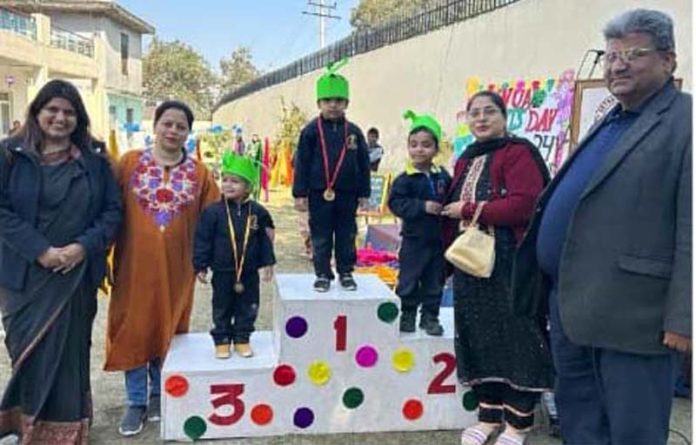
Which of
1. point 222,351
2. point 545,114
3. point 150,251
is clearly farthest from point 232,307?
point 545,114

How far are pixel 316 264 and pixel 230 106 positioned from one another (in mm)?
39172

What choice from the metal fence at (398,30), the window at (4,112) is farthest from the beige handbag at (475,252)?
the window at (4,112)

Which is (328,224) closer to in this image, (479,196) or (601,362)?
(479,196)

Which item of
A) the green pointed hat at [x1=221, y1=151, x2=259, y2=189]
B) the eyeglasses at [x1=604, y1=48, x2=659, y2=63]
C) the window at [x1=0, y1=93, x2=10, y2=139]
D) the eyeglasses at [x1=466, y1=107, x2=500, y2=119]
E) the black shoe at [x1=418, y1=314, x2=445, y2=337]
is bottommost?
the black shoe at [x1=418, y1=314, x2=445, y2=337]

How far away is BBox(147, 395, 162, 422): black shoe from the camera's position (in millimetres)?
3586

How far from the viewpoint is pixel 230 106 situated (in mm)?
41719

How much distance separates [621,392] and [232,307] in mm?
1860

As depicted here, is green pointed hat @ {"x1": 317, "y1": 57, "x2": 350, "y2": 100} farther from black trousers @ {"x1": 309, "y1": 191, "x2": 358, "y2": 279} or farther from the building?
the building

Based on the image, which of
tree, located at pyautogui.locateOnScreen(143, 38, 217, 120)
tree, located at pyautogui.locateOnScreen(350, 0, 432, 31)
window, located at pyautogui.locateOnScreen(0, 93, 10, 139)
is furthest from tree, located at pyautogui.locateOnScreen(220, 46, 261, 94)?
window, located at pyautogui.locateOnScreen(0, 93, 10, 139)

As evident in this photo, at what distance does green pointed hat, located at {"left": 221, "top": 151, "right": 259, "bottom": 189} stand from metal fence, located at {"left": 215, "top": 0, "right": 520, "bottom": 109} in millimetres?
8394

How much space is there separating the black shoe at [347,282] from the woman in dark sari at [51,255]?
45.4 inches

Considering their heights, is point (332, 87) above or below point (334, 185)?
above

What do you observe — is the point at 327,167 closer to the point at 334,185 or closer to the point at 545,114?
the point at 334,185

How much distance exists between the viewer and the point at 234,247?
3.32m
